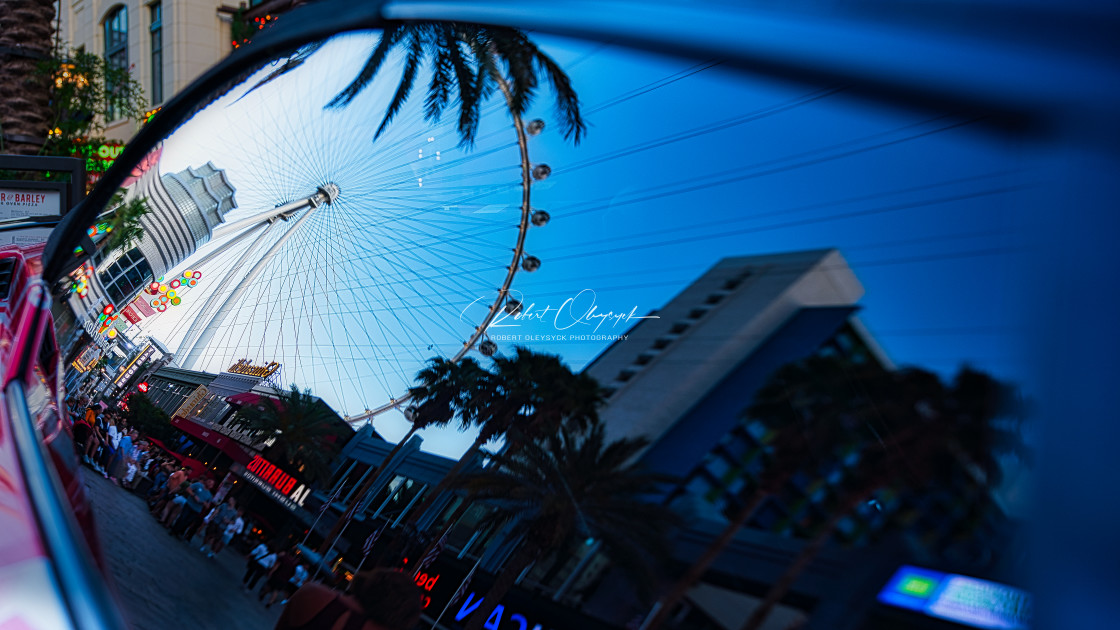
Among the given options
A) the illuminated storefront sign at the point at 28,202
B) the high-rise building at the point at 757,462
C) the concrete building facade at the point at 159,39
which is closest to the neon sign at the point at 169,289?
→ the high-rise building at the point at 757,462

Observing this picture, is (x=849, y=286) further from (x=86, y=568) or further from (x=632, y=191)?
(x=86, y=568)

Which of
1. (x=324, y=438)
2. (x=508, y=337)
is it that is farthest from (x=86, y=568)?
(x=508, y=337)

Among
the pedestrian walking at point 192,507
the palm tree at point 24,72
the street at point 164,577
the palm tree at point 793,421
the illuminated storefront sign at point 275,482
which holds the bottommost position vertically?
the street at point 164,577

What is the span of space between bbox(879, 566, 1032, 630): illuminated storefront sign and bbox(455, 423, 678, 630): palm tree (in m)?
0.22

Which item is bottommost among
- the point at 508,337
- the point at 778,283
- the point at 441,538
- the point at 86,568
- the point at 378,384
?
the point at 86,568

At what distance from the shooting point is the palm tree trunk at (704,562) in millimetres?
762

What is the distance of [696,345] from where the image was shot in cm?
85

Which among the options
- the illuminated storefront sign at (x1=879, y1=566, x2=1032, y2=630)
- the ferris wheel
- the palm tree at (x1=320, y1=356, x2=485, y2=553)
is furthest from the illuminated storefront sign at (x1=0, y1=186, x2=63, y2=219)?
the illuminated storefront sign at (x1=879, y1=566, x2=1032, y2=630)

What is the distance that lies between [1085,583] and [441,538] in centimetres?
74

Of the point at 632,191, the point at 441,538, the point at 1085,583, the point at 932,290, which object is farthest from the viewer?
the point at 441,538

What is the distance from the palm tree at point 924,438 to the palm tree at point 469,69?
55cm

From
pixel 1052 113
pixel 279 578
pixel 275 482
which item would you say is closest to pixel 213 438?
pixel 275 482

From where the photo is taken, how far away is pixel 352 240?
1.45m

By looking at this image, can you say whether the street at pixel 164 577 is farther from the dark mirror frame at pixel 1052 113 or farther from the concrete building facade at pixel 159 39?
the concrete building facade at pixel 159 39
